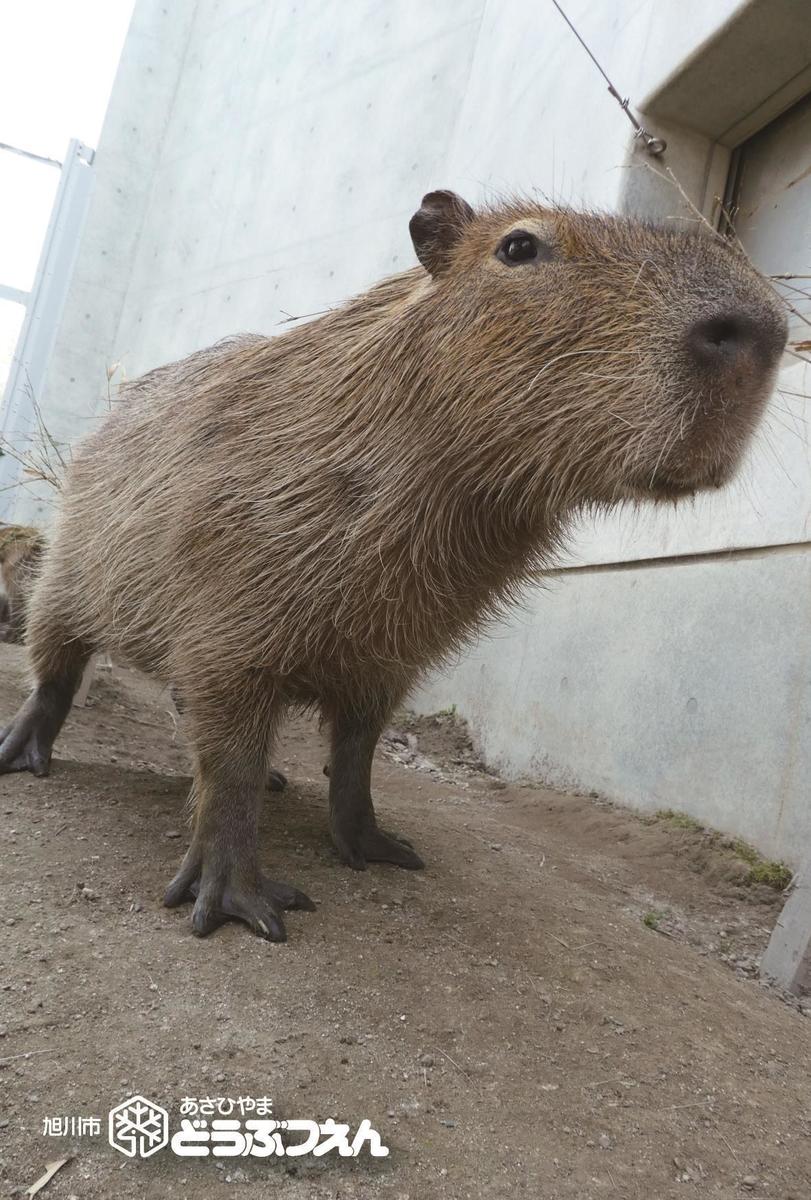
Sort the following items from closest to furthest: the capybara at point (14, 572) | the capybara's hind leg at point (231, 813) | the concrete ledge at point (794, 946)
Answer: the capybara's hind leg at point (231, 813)
the concrete ledge at point (794, 946)
the capybara at point (14, 572)

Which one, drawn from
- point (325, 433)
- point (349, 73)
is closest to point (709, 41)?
point (325, 433)

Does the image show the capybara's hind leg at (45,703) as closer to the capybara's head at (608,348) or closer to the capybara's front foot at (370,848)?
the capybara's front foot at (370,848)

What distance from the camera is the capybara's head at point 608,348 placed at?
1.57 metres

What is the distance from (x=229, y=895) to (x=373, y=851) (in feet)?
1.83

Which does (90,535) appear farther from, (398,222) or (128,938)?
(398,222)

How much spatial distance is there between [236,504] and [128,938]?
933 millimetres

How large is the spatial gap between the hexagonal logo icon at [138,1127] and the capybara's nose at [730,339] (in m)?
1.47

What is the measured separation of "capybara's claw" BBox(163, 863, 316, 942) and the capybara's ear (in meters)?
1.39

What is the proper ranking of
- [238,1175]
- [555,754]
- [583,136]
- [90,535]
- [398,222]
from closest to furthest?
[238,1175] < [90,535] < [555,754] < [583,136] < [398,222]

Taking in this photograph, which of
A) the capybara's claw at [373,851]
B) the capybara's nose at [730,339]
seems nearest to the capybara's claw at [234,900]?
the capybara's claw at [373,851]

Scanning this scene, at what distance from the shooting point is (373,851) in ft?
7.79

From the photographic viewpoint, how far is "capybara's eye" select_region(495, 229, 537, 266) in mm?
1804

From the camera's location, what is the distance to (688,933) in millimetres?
2504

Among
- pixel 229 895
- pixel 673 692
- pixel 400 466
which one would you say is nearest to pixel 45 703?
pixel 229 895
